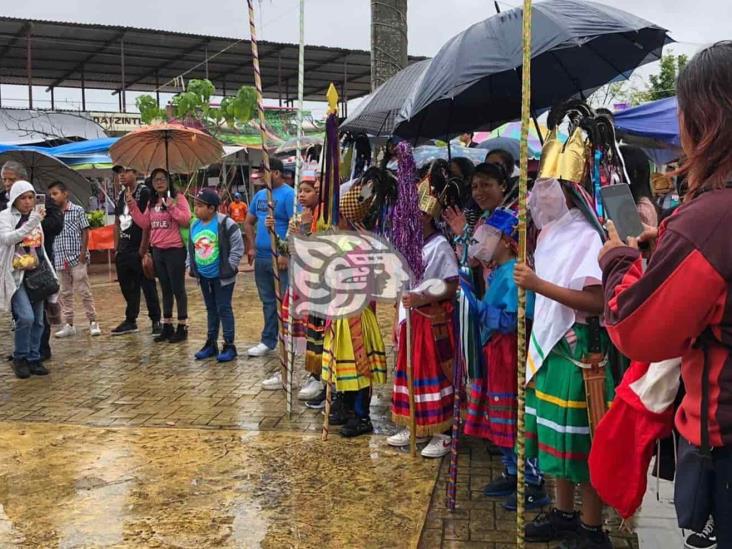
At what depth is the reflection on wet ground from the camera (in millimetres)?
3330

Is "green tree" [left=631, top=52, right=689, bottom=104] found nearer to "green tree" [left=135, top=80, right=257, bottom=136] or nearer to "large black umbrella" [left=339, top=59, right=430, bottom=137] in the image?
"green tree" [left=135, top=80, right=257, bottom=136]

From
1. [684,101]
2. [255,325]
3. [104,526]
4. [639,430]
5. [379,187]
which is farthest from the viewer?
[255,325]

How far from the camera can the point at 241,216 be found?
54.9ft

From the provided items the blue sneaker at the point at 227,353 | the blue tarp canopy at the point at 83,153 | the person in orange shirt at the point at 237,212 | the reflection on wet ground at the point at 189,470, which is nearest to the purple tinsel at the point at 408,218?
the reflection on wet ground at the point at 189,470

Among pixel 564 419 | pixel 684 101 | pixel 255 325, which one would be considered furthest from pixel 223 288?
pixel 684 101

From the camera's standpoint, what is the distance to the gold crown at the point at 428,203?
3.94 meters

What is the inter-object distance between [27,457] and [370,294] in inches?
94.1

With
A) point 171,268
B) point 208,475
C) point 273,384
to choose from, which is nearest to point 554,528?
point 208,475

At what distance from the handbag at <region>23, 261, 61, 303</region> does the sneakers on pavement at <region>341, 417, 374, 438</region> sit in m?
3.35

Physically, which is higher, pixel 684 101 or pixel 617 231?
pixel 684 101

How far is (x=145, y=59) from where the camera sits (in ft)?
62.1

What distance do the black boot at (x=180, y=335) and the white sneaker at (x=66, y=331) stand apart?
52.1 inches

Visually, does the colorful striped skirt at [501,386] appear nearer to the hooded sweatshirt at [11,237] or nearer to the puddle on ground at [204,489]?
the puddle on ground at [204,489]

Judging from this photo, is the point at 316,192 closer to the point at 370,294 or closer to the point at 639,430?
the point at 370,294
